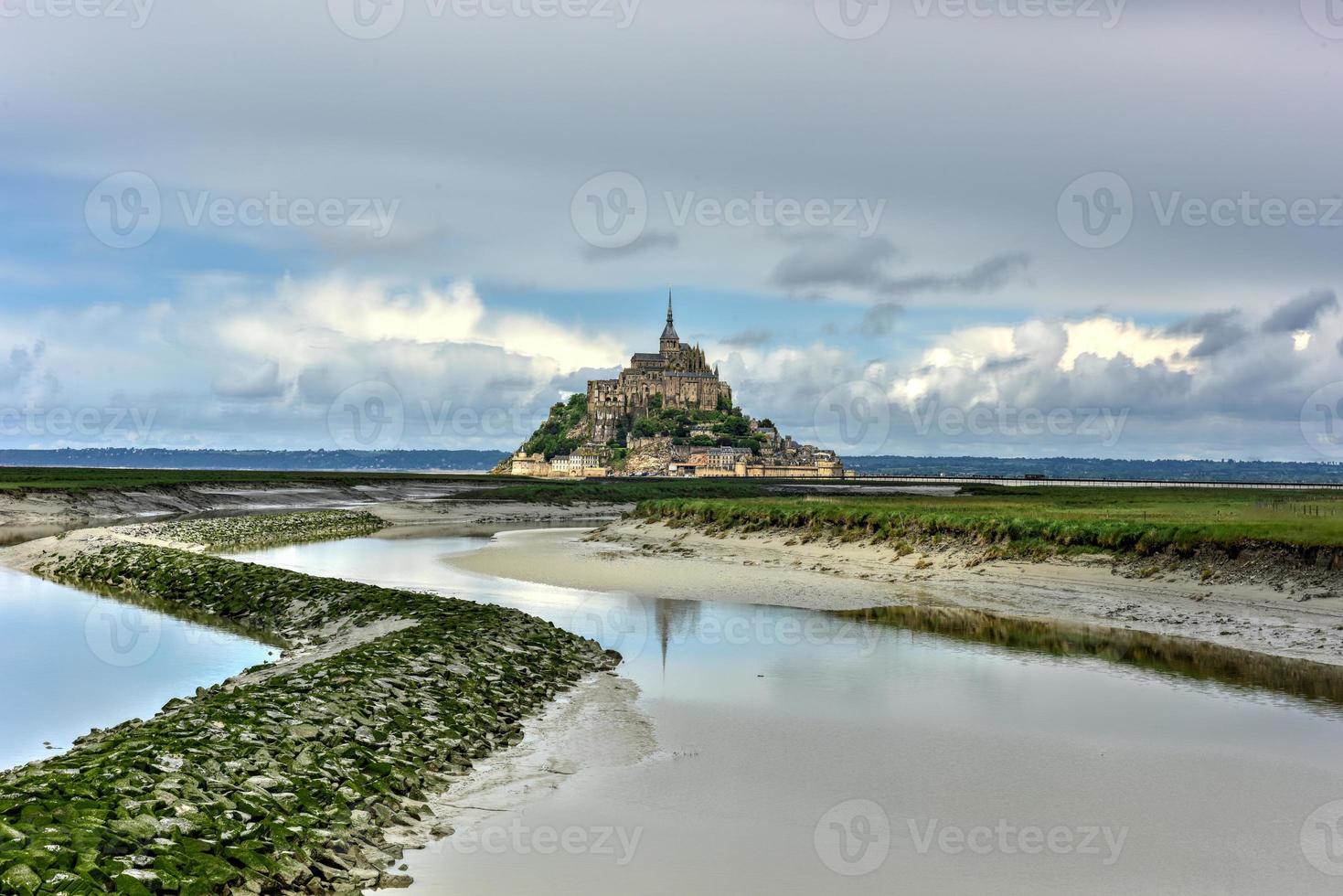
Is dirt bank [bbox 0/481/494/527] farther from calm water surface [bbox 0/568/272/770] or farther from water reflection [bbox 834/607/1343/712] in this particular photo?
water reflection [bbox 834/607/1343/712]

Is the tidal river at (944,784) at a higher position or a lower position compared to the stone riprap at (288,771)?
lower

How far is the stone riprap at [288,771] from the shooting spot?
7699mm

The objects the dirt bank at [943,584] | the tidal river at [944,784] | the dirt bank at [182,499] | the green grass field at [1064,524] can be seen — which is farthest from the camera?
the dirt bank at [182,499]

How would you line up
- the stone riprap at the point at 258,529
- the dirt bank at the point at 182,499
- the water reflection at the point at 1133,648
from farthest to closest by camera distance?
the dirt bank at the point at 182,499
the stone riprap at the point at 258,529
the water reflection at the point at 1133,648

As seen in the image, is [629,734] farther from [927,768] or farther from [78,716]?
[78,716]

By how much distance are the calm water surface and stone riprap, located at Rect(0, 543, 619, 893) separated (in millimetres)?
1352

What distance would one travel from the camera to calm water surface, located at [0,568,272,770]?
46.7 ft

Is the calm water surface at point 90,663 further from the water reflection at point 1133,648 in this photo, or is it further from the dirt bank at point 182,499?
the dirt bank at point 182,499

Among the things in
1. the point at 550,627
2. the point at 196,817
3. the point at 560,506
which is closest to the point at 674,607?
the point at 550,627

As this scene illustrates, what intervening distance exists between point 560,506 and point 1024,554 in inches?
2452

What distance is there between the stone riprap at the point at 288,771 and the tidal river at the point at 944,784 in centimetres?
94

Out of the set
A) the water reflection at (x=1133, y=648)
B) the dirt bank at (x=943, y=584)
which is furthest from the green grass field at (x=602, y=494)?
the water reflection at (x=1133, y=648)

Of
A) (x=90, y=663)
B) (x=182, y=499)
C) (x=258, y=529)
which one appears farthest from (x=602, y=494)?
(x=90, y=663)

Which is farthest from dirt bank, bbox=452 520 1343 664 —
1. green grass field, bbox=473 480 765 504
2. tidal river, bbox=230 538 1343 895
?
green grass field, bbox=473 480 765 504
